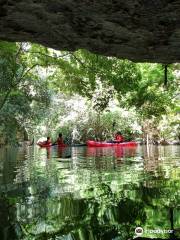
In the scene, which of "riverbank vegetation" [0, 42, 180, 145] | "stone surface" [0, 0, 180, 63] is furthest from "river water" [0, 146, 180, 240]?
"stone surface" [0, 0, 180, 63]

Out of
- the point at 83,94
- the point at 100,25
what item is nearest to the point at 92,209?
the point at 100,25

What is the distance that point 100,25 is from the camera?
5316mm

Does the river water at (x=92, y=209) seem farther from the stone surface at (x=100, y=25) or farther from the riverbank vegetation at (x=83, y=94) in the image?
the stone surface at (x=100, y=25)

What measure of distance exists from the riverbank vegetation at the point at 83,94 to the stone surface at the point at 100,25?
5.48 feet

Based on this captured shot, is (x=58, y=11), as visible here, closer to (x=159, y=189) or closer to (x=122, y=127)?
(x=159, y=189)

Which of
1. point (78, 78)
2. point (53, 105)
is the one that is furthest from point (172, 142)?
point (78, 78)

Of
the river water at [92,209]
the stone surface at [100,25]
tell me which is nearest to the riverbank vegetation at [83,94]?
the stone surface at [100,25]

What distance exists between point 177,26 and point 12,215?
3933mm

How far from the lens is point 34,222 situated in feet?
18.6

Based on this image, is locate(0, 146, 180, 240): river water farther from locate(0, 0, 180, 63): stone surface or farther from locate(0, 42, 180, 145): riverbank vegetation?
locate(0, 0, 180, 63): stone surface

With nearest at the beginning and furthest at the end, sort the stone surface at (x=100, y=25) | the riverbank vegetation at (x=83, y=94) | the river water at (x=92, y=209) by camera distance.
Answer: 1. the stone surface at (x=100, y=25)
2. the river water at (x=92, y=209)
3. the riverbank vegetation at (x=83, y=94)

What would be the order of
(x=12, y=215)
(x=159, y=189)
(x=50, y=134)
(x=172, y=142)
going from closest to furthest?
(x=12, y=215), (x=159, y=189), (x=172, y=142), (x=50, y=134)

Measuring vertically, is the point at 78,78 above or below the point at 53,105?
below

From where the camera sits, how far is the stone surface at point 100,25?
15.1 ft
